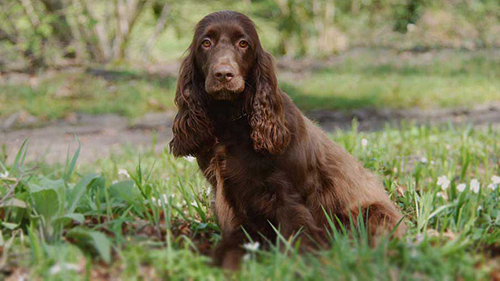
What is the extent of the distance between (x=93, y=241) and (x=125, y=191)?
0.63m

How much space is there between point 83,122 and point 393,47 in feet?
35.4

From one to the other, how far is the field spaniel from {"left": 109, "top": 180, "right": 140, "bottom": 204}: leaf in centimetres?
33

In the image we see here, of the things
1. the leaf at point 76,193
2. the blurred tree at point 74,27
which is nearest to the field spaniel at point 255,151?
the leaf at point 76,193

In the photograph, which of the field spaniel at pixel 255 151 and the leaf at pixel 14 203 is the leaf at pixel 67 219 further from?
the field spaniel at pixel 255 151

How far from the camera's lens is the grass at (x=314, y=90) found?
9.11m

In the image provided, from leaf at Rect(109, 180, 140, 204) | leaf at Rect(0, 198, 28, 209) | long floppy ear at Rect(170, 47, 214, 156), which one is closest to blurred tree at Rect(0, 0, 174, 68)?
long floppy ear at Rect(170, 47, 214, 156)

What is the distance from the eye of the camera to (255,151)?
2766 millimetres

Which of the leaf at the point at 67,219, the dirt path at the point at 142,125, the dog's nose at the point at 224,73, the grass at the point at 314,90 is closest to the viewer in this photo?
the leaf at the point at 67,219

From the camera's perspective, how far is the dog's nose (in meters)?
2.63

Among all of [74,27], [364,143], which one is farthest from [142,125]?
[74,27]

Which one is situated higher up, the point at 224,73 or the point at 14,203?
the point at 224,73

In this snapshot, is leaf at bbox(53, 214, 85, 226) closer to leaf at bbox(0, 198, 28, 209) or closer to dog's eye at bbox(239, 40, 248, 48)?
leaf at bbox(0, 198, 28, 209)

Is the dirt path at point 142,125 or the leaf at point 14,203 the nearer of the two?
the leaf at point 14,203

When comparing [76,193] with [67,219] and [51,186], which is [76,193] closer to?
[51,186]
